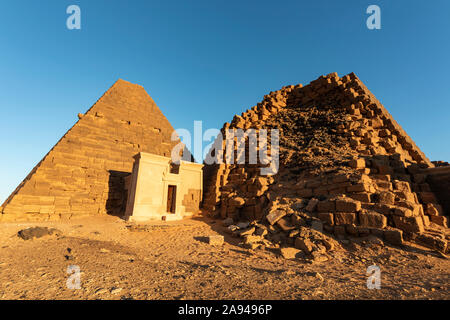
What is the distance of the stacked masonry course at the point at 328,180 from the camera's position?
5840 millimetres

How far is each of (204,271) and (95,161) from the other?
13.5 meters

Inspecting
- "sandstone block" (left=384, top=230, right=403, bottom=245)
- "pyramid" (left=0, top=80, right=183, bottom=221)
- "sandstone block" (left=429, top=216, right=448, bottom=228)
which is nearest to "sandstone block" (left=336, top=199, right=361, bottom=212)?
"sandstone block" (left=384, top=230, right=403, bottom=245)

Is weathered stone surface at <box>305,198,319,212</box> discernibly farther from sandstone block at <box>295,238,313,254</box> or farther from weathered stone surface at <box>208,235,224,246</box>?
weathered stone surface at <box>208,235,224,246</box>

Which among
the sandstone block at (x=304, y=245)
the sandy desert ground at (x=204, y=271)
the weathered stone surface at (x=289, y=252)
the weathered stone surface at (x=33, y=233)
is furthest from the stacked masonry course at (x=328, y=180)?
the weathered stone surface at (x=33, y=233)

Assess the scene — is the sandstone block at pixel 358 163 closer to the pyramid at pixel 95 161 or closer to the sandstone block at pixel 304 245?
the sandstone block at pixel 304 245

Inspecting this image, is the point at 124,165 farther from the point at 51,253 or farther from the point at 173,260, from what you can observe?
the point at 173,260

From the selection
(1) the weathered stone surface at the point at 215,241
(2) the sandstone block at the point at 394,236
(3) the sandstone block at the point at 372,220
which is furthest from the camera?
(1) the weathered stone surface at the point at 215,241

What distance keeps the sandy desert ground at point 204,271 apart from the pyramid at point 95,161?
5929 mm

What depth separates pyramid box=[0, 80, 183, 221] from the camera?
11.8m

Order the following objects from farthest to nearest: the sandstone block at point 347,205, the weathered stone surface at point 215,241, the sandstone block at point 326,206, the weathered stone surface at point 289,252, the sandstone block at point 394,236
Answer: the weathered stone surface at point 215,241
the sandstone block at point 326,206
the sandstone block at point 347,205
the weathered stone surface at point 289,252
the sandstone block at point 394,236

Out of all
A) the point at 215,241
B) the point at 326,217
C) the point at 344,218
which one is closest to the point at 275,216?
the point at 326,217

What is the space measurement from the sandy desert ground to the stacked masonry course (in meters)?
0.73

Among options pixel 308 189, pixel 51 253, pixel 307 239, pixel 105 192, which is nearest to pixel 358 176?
pixel 308 189

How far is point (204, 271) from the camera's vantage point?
4051mm
